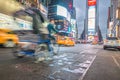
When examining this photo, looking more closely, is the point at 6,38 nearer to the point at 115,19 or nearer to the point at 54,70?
the point at 54,70

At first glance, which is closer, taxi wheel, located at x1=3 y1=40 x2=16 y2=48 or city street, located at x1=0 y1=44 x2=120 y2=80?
city street, located at x1=0 y1=44 x2=120 y2=80

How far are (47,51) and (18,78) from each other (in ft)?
13.2

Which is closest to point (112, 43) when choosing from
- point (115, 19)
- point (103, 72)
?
point (103, 72)

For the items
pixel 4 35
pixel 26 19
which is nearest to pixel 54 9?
pixel 4 35

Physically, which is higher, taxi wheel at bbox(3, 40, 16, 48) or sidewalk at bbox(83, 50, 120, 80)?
taxi wheel at bbox(3, 40, 16, 48)

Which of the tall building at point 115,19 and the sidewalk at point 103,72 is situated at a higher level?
the tall building at point 115,19

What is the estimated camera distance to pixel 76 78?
544 centimetres

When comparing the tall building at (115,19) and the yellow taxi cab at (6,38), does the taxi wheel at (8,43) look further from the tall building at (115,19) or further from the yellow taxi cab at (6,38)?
the tall building at (115,19)

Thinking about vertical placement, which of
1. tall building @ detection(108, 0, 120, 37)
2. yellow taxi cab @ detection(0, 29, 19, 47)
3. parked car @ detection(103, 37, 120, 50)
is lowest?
parked car @ detection(103, 37, 120, 50)

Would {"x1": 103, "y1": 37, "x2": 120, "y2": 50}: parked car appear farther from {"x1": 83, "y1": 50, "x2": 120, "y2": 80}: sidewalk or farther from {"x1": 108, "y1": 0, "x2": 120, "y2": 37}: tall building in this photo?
{"x1": 108, "y1": 0, "x2": 120, "y2": 37}: tall building

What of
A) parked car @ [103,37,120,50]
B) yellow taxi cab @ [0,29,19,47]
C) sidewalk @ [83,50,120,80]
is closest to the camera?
sidewalk @ [83,50,120,80]

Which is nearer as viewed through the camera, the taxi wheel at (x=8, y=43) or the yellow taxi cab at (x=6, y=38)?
the yellow taxi cab at (x=6, y=38)

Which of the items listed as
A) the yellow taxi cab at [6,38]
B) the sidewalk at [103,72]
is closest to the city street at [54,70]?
the sidewalk at [103,72]

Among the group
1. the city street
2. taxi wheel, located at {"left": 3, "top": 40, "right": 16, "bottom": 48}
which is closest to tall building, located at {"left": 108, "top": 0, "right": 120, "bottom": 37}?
taxi wheel, located at {"left": 3, "top": 40, "right": 16, "bottom": 48}
